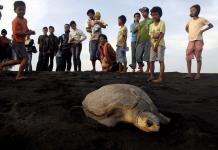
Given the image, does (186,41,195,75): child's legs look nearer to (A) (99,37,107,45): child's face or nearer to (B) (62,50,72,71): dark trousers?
(A) (99,37,107,45): child's face

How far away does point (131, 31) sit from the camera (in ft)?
32.3

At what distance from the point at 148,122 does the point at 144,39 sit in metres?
4.95

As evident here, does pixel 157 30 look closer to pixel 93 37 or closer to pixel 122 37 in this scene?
pixel 122 37

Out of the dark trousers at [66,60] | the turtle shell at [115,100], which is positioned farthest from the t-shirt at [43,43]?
the turtle shell at [115,100]

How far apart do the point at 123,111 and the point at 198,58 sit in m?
3.78

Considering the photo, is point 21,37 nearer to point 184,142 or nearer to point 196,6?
point 196,6

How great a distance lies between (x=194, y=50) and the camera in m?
8.19

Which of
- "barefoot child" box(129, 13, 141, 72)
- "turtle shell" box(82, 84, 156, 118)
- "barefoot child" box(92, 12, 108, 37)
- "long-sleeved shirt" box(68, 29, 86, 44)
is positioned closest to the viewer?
"turtle shell" box(82, 84, 156, 118)

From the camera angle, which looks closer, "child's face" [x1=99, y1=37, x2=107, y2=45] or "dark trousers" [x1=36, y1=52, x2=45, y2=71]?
"child's face" [x1=99, y1=37, x2=107, y2=45]

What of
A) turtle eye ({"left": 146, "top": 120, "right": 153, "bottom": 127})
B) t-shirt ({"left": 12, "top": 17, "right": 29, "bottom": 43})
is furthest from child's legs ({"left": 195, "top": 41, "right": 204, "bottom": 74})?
turtle eye ({"left": 146, "top": 120, "right": 153, "bottom": 127})

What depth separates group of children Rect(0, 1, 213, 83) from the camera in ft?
24.5

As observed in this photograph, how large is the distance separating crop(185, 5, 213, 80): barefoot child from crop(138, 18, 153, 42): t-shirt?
45.6 inches

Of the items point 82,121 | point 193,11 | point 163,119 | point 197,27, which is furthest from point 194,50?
point 82,121

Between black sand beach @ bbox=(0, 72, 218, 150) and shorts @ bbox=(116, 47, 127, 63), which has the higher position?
shorts @ bbox=(116, 47, 127, 63)
